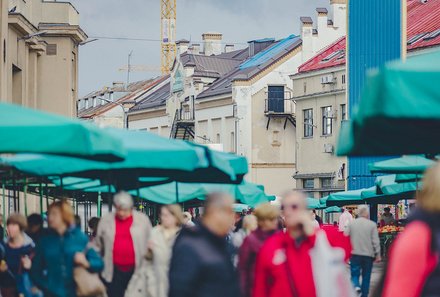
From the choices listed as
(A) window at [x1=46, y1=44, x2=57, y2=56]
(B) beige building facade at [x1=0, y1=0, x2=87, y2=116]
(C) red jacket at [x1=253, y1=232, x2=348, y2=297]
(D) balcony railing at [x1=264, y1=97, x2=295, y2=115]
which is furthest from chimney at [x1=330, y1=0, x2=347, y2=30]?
(C) red jacket at [x1=253, y1=232, x2=348, y2=297]

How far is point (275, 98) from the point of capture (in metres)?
87.4

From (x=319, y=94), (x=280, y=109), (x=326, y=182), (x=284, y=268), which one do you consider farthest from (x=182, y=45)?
(x=284, y=268)

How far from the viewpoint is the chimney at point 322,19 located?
8619 centimetres

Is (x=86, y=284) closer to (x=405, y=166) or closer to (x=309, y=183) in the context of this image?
(x=405, y=166)

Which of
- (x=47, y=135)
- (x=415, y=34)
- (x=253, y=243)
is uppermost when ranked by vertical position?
(x=415, y=34)

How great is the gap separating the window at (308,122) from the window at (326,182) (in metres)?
3.06

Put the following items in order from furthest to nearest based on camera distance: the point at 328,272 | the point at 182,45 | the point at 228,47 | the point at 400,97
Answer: the point at 228,47 → the point at 182,45 → the point at 328,272 → the point at 400,97

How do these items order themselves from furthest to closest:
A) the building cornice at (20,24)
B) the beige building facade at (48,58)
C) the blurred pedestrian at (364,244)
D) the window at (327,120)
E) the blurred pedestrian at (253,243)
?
the window at (327,120), the beige building facade at (48,58), the building cornice at (20,24), the blurred pedestrian at (364,244), the blurred pedestrian at (253,243)

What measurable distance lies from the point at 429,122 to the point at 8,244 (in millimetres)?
6594

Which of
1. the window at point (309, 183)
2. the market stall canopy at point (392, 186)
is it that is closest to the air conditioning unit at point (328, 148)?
the window at point (309, 183)

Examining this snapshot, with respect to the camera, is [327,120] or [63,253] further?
[327,120]

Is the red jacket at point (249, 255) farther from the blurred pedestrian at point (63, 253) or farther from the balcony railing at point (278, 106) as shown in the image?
the balcony railing at point (278, 106)

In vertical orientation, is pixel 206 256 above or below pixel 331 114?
below

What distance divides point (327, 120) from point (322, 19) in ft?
38.5
